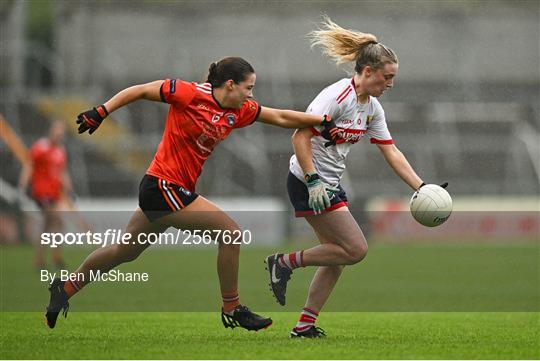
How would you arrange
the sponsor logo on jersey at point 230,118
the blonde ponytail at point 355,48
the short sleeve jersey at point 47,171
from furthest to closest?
the short sleeve jersey at point 47,171 < the blonde ponytail at point 355,48 < the sponsor logo on jersey at point 230,118

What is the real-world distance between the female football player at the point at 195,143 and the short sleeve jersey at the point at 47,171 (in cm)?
797

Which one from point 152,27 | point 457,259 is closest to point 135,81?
point 152,27

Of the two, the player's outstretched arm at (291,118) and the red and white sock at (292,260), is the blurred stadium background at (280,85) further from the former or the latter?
the player's outstretched arm at (291,118)

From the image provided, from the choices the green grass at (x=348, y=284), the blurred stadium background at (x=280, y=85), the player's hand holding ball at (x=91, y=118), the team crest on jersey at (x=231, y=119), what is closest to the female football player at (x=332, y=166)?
the team crest on jersey at (x=231, y=119)

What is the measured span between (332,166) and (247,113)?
2.35 feet

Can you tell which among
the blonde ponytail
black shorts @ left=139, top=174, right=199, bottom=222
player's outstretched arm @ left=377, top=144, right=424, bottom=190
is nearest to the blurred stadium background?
player's outstretched arm @ left=377, top=144, right=424, bottom=190

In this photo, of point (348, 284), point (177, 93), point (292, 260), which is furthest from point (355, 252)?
point (348, 284)

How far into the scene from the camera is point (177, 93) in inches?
253

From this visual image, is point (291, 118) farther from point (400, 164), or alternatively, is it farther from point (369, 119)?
point (400, 164)

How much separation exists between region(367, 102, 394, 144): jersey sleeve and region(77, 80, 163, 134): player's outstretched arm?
1540mm

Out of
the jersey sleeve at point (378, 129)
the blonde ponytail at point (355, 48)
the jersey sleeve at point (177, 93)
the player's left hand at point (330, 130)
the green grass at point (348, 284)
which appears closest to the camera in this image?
the jersey sleeve at point (177, 93)

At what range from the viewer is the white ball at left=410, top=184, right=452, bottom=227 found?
22.6ft

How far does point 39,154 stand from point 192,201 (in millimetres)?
8596

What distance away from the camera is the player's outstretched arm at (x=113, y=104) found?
623cm
